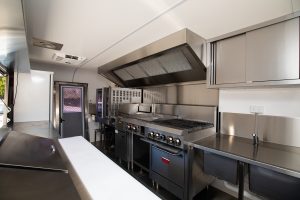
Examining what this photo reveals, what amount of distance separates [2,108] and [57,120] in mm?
1696

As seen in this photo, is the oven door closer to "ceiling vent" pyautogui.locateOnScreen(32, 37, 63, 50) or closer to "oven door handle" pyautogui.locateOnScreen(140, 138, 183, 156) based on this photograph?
"oven door handle" pyautogui.locateOnScreen(140, 138, 183, 156)

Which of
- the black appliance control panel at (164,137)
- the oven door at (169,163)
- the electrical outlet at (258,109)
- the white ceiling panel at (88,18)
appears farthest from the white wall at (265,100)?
the white ceiling panel at (88,18)

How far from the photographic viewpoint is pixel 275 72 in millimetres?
1419

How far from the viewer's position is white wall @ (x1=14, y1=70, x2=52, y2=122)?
91.5 inches

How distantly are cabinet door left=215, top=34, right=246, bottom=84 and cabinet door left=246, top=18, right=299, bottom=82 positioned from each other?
0.07m

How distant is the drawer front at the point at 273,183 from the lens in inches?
44.6

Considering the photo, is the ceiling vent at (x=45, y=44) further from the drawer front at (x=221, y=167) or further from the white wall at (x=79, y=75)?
the drawer front at (x=221, y=167)

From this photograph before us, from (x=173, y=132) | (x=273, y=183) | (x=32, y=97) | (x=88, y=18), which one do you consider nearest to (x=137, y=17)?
(x=88, y=18)

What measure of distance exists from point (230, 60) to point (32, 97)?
2972mm

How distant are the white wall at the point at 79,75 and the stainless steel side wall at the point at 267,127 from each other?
12.4 feet

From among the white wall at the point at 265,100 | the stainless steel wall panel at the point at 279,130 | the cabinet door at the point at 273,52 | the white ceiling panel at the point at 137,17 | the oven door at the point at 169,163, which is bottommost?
the oven door at the point at 169,163

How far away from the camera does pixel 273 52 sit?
1.43 meters

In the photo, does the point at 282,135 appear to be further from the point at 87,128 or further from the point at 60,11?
the point at 87,128

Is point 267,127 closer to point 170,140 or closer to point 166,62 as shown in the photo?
point 170,140
